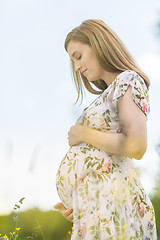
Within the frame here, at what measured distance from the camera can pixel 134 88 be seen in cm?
231

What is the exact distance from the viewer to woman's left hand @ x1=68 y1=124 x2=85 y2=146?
90.4 inches

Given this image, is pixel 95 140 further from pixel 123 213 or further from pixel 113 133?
pixel 123 213

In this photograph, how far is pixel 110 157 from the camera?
2.27 metres

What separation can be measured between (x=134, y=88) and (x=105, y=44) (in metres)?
0.48

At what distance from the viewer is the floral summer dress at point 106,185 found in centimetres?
214

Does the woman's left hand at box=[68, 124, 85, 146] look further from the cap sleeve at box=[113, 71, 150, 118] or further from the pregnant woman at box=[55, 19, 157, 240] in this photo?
the cap sleeve at box=[113, 71, 150, 118]

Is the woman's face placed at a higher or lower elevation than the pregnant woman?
higher

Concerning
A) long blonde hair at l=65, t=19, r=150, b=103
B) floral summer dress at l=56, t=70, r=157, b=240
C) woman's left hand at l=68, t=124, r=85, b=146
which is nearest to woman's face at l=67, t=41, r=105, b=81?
long blonde hair at l=65, t=19, r=150, b=103

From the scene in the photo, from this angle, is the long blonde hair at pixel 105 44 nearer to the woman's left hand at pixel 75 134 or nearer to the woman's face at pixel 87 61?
the woman's face at pixel 87 61

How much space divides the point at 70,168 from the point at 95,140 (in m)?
0.27

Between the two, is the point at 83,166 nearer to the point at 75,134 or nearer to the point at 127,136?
the point at 75,134

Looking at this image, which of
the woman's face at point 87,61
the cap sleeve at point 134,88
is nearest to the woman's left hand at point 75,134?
the cap sleeve at point 134,88

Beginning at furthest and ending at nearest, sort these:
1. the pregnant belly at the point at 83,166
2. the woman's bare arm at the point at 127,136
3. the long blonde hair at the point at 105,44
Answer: the long blonde hair at the point at 105,44 < the pregnant belly at the point at 83,166 < the woman's bare arm at the point at 127,136

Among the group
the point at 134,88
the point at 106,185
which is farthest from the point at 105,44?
the point at 106,185
